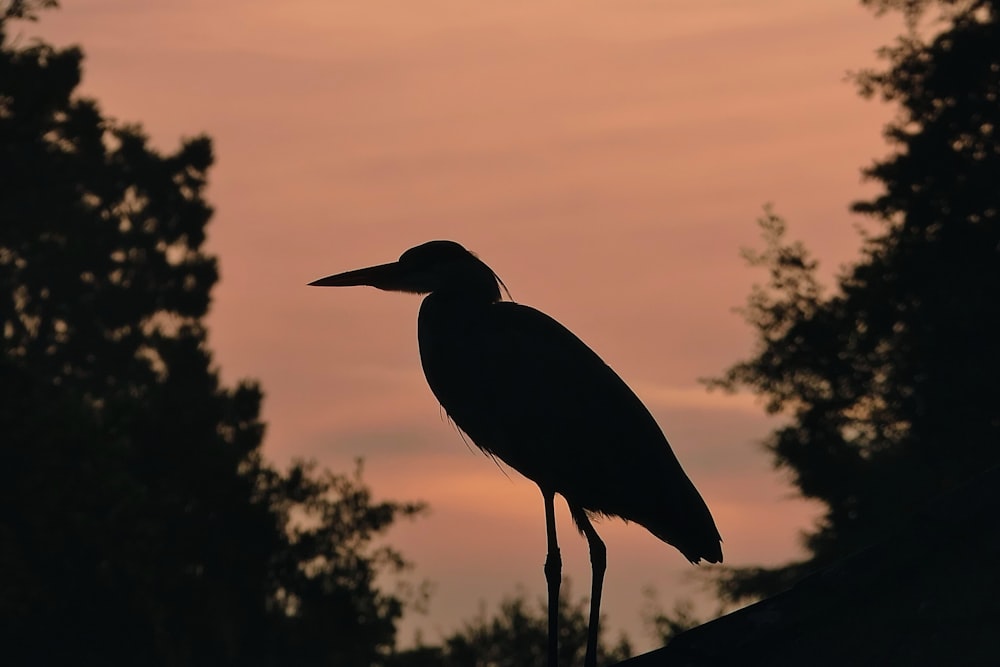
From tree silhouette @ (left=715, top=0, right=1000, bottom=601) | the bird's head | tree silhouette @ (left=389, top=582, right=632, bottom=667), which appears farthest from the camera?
tree silhouette @ (left=389, top=582, right=632, bottom=667)

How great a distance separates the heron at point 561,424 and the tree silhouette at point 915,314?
60.4 ft

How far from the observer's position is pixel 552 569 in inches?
448

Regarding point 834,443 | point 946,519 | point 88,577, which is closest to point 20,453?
point 88,577

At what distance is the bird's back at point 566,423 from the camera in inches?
406

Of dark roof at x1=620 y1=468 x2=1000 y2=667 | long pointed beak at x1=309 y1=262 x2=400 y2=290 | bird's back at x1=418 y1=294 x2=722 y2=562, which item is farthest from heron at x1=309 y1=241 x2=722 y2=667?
dark roof at x1=620 y1=468 x2=1000 y2=667

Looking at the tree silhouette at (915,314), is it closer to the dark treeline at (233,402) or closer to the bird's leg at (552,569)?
the dark treeline at (233,402)

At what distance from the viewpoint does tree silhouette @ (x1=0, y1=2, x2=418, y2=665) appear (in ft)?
109

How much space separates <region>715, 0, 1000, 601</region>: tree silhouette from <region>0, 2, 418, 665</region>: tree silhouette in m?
13.2

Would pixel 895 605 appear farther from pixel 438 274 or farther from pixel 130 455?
pixel 130 455

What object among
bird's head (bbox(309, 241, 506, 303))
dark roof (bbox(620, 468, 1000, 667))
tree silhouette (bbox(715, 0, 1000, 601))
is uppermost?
tree silhouette (bbox(715, 0, 1000, 601))

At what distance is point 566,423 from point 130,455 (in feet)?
109

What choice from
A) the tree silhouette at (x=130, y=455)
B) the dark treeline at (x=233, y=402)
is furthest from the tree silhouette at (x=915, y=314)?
the tree silhouette at (x=130, y=455)

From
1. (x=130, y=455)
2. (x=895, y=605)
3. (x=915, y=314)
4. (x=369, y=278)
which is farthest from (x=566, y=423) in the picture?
(x=130, y=455)

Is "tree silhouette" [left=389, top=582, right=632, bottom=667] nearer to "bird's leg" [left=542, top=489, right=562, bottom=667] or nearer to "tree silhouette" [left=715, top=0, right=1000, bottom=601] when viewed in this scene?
"tree silhouette" [left=715, top=0, right=1000, bottom=601]
